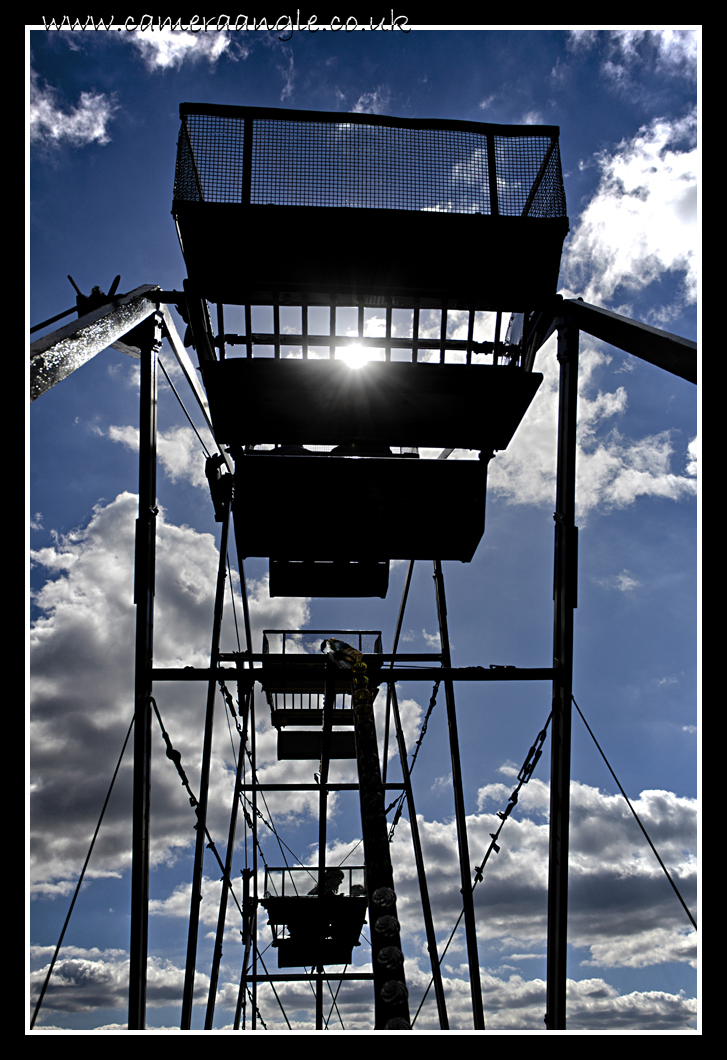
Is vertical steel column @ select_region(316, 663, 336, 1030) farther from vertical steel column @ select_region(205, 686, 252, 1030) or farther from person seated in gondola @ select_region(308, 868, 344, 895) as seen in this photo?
person seated in gondola @ select_region(308, 868, 344, 895)

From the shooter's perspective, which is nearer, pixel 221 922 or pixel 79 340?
pixel 79 340

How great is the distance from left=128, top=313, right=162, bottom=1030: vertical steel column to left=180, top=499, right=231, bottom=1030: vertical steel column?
0.78 meters

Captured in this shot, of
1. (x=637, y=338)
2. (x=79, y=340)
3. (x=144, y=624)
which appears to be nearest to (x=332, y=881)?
(x=144, y=624)

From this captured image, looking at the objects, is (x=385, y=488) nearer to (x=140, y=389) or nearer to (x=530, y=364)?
(x=530, y=364)

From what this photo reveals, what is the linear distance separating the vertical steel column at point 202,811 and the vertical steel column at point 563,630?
3810 millimetres

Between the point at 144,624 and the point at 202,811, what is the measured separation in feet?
7.85

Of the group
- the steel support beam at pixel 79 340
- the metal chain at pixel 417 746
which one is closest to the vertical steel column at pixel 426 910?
the metal chain at pixel 417 746

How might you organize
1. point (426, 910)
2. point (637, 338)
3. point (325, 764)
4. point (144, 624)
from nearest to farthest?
point (637, 338)
point (144, 624)
point (426, 910)
point (325, 764)

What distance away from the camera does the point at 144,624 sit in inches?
297

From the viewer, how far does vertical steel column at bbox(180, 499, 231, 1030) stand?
7.46 meters

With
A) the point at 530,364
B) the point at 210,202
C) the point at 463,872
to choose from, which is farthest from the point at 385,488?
the point at 463,872

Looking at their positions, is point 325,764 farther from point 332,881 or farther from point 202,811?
point 332,881

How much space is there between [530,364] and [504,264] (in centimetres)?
139
